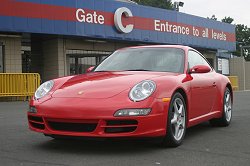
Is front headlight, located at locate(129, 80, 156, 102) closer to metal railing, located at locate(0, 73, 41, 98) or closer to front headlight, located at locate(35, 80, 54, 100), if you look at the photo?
front headlight, located at locate(35, 80, 54, 100)

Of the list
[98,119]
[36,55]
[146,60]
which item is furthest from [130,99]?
[36,55]

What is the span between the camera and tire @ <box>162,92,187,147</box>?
5.22 meters

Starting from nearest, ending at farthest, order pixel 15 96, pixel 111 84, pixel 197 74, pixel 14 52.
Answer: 1. pixel 111 84
2. pixel 197 74
3. pixel 15 96
4. pixel 14 52

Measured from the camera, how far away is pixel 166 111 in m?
5.11

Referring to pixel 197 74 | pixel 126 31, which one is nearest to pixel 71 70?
pixel 126 31

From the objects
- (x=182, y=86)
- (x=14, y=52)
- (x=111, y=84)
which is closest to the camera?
(x=111, y=84)

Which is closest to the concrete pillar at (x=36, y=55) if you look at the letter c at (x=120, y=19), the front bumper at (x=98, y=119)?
the letter c at (x=120, y=19)

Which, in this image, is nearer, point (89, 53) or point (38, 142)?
point (38, 142)

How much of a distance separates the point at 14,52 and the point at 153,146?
11.8 metres

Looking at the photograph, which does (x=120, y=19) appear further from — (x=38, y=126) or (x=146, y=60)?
(x=38, y=126)

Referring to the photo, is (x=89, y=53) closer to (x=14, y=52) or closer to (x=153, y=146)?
(x=14, y=52)

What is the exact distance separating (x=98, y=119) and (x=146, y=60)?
169 cm

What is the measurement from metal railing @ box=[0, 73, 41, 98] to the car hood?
31.0 ft

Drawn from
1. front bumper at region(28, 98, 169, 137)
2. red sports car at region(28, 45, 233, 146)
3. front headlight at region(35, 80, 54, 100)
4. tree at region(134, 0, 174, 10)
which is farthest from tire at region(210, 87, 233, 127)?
tree at region(134, 0, 174, 10)
